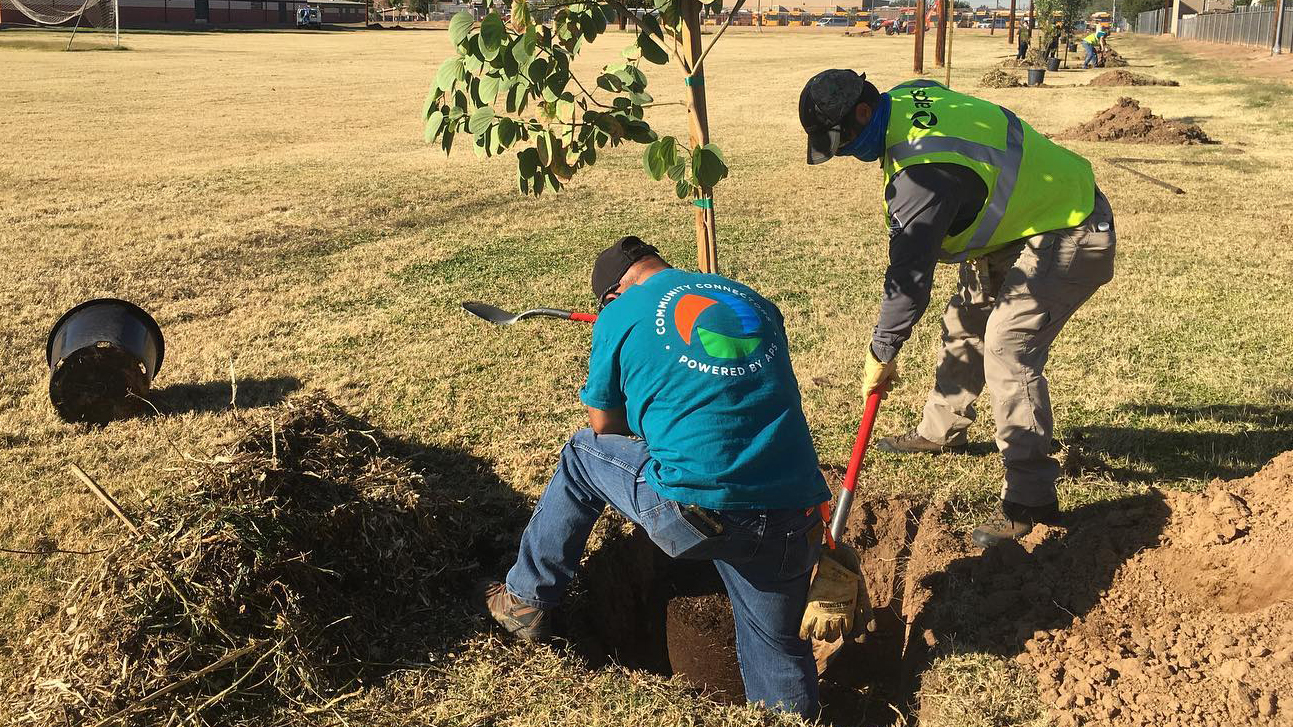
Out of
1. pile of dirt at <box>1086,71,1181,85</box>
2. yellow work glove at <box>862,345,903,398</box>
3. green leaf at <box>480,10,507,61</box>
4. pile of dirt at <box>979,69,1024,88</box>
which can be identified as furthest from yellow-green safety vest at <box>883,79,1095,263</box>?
pile of dirt at <box>1086,71,1181,85</box>

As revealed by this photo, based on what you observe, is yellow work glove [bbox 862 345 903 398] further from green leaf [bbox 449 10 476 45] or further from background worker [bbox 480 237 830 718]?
green leaf [bbox 449 10 476 45]

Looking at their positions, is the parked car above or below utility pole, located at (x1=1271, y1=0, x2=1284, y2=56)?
above

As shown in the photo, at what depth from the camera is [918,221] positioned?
3418 mm

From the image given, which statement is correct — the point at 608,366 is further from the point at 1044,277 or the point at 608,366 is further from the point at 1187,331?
the point at 1187,331

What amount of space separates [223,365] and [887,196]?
4440 mm

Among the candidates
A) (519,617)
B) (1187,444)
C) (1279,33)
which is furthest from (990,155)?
(1279,33)

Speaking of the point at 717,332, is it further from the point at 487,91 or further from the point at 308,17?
the point at 308,17

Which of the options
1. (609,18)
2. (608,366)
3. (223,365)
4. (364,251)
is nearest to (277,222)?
(364,251)

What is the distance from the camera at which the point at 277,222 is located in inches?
386

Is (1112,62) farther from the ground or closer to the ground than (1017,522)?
farther from the ground

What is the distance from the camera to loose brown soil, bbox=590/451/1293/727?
2.85 meters

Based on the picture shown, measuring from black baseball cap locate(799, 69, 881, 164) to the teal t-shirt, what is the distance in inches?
38.0

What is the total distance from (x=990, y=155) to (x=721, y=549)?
1.81 m

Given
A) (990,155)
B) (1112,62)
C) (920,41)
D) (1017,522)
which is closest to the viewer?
(990,155)
